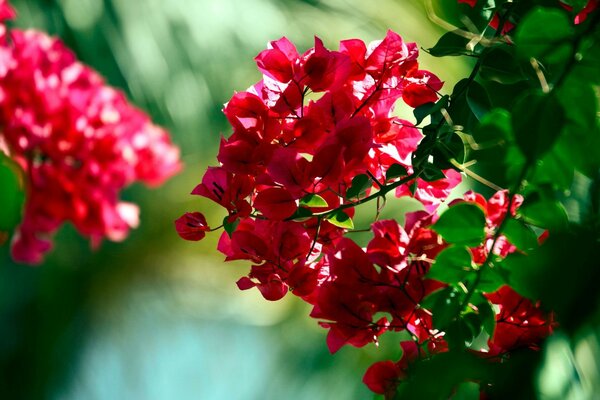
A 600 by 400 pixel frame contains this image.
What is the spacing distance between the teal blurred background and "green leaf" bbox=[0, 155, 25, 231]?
1.88 m

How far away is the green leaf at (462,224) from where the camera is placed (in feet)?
1.16

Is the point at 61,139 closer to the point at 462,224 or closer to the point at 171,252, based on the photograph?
the point at 462,224

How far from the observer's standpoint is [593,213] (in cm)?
20

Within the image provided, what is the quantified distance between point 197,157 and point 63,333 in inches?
24.4

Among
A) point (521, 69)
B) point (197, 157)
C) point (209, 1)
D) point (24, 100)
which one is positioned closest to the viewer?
point (521, 69)

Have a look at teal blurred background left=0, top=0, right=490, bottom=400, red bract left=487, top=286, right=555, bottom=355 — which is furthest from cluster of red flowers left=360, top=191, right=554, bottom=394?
teal blurred background left=0, top=0, right=490, bottom=400

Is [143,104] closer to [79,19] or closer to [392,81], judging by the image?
[79,19]

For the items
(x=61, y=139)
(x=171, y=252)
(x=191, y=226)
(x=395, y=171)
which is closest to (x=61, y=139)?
(x=61, y=139)

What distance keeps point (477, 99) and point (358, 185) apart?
0.07 meters

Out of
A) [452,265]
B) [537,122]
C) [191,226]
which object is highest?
[537,122]

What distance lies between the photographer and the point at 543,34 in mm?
254

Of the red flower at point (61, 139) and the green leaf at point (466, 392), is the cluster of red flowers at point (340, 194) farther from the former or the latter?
the red flower at point (61, 139)

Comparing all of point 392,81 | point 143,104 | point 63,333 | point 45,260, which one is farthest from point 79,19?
point 392,81

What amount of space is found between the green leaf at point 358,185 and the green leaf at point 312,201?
14mm
